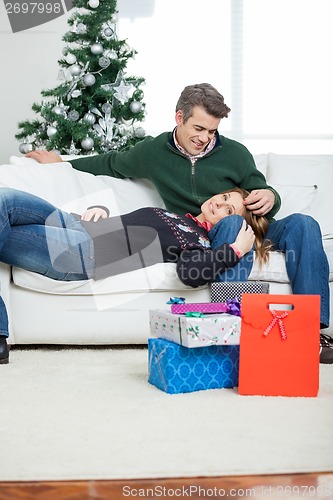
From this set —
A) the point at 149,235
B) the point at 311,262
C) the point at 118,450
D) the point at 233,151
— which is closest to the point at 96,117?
the point at 233,151

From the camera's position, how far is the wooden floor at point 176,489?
1.17 m

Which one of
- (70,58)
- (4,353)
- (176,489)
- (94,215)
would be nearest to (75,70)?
(70,58)

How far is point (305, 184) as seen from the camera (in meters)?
3.13

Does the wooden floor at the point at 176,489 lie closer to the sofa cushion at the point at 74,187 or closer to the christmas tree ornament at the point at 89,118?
the sofa cushion at the point at 74,187

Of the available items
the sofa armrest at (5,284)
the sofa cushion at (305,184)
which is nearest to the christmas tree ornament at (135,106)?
the sofa cushion at (305,184)

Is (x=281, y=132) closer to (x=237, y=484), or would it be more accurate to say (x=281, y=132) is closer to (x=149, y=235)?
(x=149, y=235)

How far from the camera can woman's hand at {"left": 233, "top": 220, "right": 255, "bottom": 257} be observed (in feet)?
8.09

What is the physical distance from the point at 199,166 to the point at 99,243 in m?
0.65

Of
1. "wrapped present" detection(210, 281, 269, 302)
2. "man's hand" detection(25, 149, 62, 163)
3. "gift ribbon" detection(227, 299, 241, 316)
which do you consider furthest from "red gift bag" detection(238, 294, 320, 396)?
"man's hand" detection(25, 149, 62, 163)

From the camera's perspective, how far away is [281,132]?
5148 mm

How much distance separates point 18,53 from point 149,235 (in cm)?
281

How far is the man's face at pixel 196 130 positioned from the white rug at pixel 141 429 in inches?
42.7

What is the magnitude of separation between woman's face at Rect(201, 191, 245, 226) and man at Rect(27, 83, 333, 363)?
4cm

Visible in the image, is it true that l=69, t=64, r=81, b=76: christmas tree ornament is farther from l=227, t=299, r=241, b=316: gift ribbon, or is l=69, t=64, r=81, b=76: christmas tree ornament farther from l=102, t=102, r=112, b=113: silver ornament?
l=227, t=299, r=241, b=316: gift ribbon
